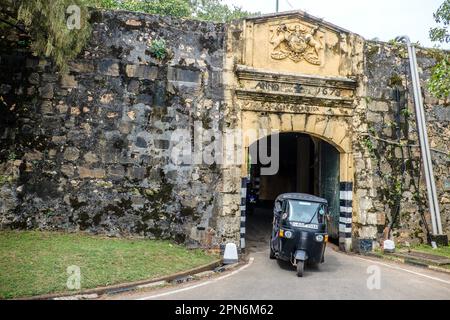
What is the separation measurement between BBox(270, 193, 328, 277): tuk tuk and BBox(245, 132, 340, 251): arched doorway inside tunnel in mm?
2767

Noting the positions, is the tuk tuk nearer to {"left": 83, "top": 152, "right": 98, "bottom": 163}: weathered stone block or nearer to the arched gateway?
the arched gateway

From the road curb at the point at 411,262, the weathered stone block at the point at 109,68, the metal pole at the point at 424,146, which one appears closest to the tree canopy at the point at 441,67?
the metal pole at the point at 424,146

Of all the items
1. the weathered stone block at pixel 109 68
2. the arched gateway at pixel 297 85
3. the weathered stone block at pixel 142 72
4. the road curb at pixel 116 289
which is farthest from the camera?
the arched gateway at pixel 297 85

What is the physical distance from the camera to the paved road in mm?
6445

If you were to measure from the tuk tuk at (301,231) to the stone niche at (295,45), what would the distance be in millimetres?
3913

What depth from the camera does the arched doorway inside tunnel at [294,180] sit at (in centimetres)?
1160

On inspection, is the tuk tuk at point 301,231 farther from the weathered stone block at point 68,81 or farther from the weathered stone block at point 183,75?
the weathered stone block at point 68,81

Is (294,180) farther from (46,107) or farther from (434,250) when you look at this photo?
(46,107)

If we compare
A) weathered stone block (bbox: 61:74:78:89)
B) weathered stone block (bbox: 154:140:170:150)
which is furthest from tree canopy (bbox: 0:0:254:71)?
weathered stone block (bbox: 154:140:170:150)

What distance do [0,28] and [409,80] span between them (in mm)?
11039

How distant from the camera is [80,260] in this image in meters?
7.18

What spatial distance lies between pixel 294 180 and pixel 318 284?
12.9 meters

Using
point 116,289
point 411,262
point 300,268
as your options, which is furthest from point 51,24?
point 411,262
